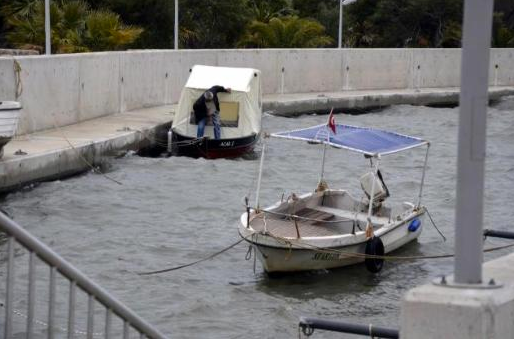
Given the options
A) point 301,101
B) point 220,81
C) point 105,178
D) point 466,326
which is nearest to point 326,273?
point 105,178

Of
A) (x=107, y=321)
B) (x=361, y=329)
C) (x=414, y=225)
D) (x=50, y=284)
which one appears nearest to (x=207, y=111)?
(x=414, y=225)

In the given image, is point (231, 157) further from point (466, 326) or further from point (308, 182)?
point (466, 326)

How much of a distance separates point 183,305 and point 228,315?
677mm

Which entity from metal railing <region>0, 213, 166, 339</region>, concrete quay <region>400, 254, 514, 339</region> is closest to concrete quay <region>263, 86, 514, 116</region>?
metal railing <region>0, 213, 166, 339</region>

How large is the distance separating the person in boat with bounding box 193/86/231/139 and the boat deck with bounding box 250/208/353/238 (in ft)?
33.3

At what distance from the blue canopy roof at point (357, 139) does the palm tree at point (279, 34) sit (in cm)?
3148

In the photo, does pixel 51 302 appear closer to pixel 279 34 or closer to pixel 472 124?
pixel 472 124

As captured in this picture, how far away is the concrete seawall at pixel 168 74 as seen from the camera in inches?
1014

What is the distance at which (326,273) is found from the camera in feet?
52.5

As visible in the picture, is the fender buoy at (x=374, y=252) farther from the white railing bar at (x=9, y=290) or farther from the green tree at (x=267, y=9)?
the green tree at (x=267, y=9)

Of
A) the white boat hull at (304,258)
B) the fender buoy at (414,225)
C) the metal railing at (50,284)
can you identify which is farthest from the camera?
the fender buoy at (414,225)

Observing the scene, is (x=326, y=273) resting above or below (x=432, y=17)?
below

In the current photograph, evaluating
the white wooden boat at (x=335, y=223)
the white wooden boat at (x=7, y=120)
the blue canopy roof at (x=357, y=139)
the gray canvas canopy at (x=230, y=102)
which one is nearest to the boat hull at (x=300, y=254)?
the white wooden boat at (x=335, y=223)

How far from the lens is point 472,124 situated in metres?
5.44
